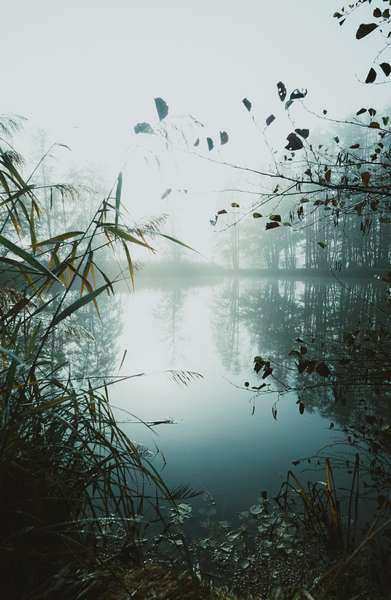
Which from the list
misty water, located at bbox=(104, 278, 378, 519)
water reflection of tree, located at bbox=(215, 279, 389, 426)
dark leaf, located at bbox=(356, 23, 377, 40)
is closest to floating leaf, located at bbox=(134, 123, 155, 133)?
dark leaf, located at bbox=(356, 23, 377, 40)

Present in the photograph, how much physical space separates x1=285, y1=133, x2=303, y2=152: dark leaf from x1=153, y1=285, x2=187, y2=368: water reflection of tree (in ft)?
20.3

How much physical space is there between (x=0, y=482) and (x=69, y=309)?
2.13ft

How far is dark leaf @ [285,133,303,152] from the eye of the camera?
65.3 inches

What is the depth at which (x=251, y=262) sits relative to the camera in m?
52.7

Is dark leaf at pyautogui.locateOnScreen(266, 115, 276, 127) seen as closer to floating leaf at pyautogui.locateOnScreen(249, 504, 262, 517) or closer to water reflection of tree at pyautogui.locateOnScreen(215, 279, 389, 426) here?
water reflection of tree at pyautogui.locateOnScreen(215, 279, 389, 426)

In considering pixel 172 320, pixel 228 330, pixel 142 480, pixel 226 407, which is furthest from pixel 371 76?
pixel 172 320

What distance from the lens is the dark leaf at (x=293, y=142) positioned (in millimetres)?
1658

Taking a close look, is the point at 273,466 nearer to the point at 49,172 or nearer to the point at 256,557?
the point at 256,557

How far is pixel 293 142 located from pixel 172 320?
1108 centimetres

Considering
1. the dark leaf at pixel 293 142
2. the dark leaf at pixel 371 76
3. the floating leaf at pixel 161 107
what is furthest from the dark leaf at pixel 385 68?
Answer: the floating leaf at pixel 161 107

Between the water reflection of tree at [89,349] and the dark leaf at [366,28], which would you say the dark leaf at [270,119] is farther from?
the water reflection of tree at [89,349]

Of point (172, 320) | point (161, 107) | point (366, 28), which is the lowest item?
point (172, 320)

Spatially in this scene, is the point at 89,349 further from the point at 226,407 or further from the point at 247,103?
the point at 247,103

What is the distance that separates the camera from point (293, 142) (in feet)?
5.49
